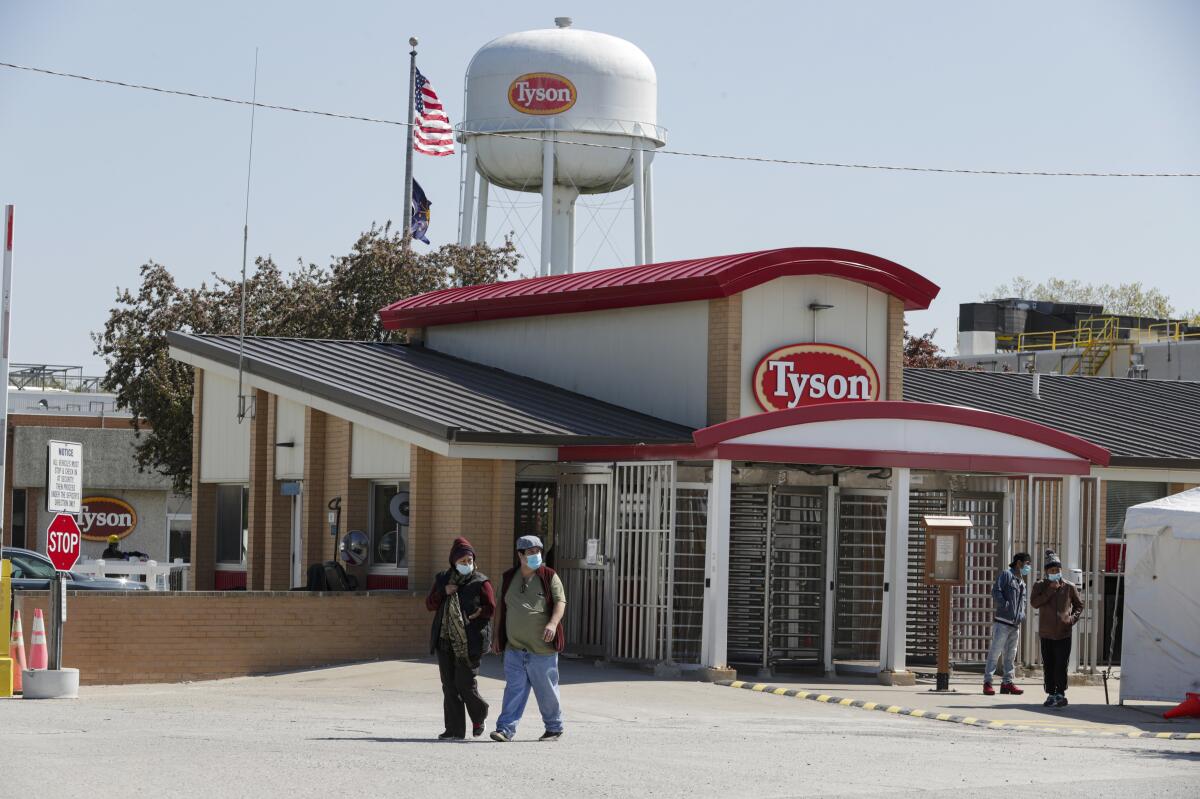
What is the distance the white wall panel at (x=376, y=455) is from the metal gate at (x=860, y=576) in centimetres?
549

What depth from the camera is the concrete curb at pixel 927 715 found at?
681 inches

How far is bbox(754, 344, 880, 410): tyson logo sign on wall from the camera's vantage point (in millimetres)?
24062

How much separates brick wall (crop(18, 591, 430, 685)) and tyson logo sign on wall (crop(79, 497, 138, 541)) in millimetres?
27622

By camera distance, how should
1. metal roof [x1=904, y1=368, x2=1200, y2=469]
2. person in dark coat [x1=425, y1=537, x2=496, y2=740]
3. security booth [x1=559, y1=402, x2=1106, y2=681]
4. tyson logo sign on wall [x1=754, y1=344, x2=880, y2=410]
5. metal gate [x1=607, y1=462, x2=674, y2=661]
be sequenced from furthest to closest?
metal roof [x1=904, y1=368, x2=1200, y2=469] < tyson logo sign on wall [x1=754, y1=344, x2=880, y2=410] < metal gate [x1=607, y1=462, x2=674, y2=661] < security booth [x1=559, y1=402, x2=1106, y2=681] < person in dark coat [x1=425, y1=537, x2=496, y2=740]

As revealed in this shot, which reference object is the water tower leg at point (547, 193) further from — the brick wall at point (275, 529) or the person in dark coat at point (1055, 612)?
the person in dark coat at point (1055, 612)

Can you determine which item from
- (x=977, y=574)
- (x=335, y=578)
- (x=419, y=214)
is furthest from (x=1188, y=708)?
(x=419, y=214)

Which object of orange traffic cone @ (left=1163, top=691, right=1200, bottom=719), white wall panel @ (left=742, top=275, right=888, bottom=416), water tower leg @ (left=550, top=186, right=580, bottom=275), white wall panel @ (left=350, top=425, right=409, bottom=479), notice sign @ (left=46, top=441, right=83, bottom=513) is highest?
water tower leg @ (left=550, top=186, right=580, bottom=275)

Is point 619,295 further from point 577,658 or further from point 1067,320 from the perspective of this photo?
point 1067,320

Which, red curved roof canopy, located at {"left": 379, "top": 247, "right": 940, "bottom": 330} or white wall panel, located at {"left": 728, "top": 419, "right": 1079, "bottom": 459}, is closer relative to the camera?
white wall panel, located at {"left": 728, "top": 419, "right": 1079, "bottom": 459}

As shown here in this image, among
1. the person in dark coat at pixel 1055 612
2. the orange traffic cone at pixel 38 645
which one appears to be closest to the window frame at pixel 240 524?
the orange traffic cone at pixel 38 645

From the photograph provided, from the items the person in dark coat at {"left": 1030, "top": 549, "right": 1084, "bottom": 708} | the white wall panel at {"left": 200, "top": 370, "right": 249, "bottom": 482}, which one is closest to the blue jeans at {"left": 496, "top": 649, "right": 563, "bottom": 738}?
the person in dark coat at {"left": 1030, "top": 549, "right": 1084, "bottom": 708}

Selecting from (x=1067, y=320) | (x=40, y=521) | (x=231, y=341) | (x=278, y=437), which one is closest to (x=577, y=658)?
(x=278, y=437)

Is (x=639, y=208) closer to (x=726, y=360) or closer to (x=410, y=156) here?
(x=410, y=156)

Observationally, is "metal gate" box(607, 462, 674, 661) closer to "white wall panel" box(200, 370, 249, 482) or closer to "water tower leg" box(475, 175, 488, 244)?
"white wall panel" box(200, 370, 249, 482)
